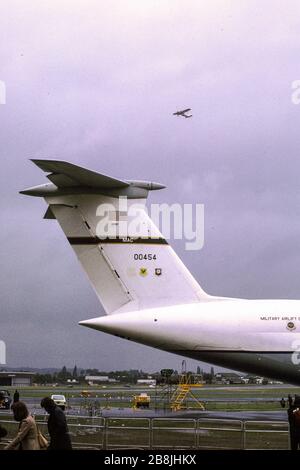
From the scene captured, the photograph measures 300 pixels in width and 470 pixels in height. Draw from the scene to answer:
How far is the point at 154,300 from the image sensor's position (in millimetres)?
14055

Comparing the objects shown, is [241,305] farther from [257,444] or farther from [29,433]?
[29,433]

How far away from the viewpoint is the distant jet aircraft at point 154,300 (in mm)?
13594

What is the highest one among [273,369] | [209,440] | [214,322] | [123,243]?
[123,243]

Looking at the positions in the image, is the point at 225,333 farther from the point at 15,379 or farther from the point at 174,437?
the point at 15,379

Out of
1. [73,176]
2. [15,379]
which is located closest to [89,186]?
[73,176]

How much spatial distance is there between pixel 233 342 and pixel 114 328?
2.28 m

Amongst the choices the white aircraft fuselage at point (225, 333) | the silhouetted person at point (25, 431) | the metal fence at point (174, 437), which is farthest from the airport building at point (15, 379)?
the silhouetted person at point (25, 431)

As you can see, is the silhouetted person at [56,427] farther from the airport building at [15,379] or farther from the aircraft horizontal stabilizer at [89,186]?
the airport building at [15,379]

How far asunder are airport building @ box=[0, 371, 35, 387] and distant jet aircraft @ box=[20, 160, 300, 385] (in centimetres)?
6115

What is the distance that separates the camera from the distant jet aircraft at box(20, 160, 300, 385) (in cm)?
1359

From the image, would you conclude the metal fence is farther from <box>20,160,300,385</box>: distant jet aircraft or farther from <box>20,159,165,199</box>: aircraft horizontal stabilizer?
<box>20,159,165,199</box>: aircraft horizontal stabilizer

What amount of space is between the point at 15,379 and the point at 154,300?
6753 centimetres
